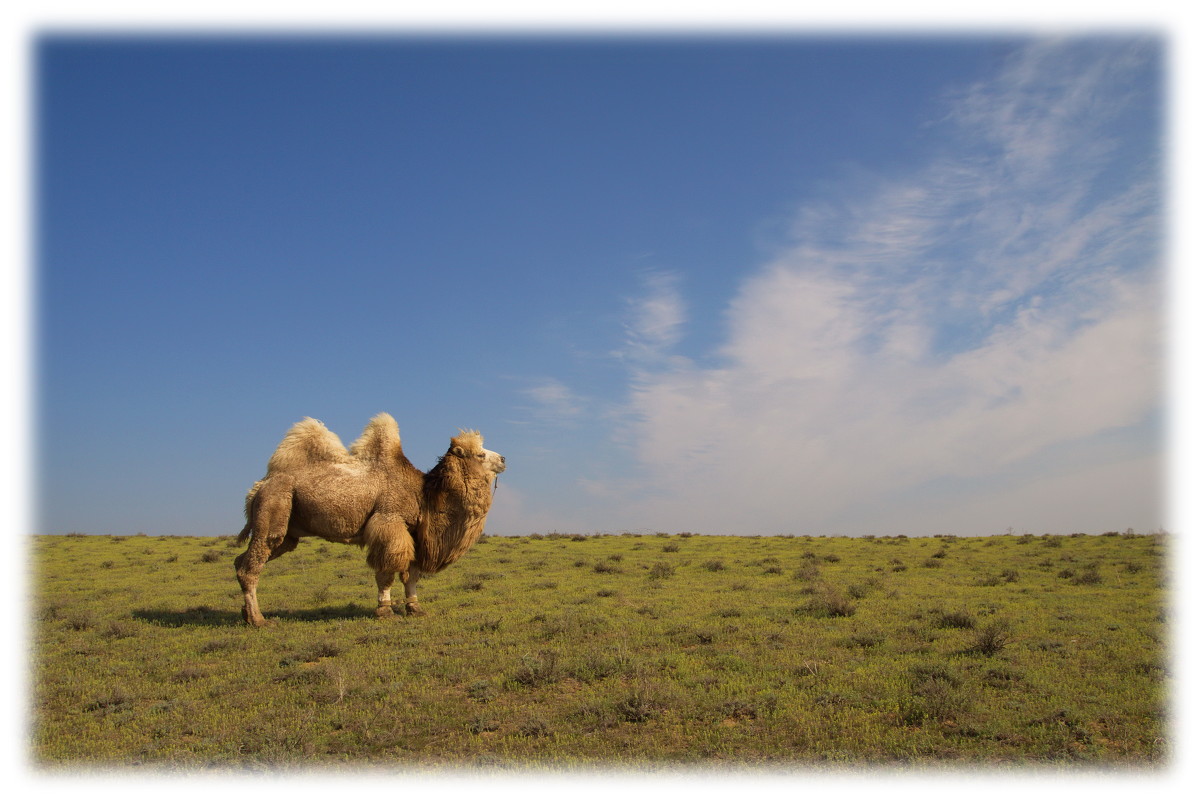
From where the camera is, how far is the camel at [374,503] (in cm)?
1326

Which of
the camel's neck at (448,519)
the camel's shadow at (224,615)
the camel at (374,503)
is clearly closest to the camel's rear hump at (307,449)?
the camel at (374,503)

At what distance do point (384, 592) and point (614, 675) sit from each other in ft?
22.3

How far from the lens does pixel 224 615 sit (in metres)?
14.5

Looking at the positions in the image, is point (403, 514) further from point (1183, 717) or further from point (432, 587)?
point (1183, 717)

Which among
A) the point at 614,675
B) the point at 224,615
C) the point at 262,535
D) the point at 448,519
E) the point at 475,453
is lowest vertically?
the point at 614,675

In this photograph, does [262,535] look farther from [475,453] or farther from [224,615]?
[475,453]

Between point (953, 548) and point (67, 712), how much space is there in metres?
31.2

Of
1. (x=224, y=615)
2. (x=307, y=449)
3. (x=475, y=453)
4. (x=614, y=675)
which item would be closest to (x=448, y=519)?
(x=475, y=453)

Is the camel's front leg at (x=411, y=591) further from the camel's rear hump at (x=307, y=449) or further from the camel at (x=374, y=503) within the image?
the camel's rear hump at (x=307, y=449)

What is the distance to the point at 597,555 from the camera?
2672 cm

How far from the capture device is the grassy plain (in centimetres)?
651

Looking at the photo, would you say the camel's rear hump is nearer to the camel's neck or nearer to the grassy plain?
the camel's neck

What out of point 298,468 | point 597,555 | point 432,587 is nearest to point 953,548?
point 597,555

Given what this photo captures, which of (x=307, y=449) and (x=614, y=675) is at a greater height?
(x=307, y=449)
